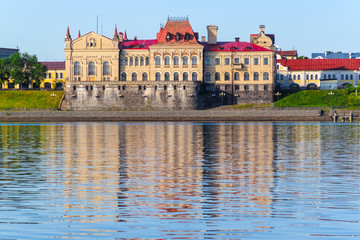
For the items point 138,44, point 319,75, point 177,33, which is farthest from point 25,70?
point 319,75

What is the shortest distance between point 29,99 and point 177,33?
98.6ft

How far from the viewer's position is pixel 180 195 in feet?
81.9

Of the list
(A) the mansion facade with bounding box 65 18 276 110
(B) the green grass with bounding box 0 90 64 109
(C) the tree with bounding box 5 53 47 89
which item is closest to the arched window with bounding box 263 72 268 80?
(A) the mansion facade with bounding box 65 18 276 110

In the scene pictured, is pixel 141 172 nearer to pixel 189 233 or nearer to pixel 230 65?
pixel 189 233

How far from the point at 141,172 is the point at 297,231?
16331 mm

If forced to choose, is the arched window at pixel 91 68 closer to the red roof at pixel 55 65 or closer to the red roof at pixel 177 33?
the red roof at pixel 177 33

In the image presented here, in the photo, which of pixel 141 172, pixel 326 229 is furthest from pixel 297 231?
pixel 141 172

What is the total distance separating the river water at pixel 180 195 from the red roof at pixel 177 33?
84.0 meters

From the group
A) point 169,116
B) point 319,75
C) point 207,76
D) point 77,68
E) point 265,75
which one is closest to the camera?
point 169,116

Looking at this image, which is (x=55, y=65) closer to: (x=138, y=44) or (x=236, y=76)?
(x=138, y=44)

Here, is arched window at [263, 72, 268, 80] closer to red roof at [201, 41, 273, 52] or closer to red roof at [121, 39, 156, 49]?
red roof at [201, 41, 273, 52]

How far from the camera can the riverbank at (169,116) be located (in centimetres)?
11631

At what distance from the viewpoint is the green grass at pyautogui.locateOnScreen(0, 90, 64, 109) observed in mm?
130375

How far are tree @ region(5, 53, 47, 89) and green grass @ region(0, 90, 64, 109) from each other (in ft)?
20.4
